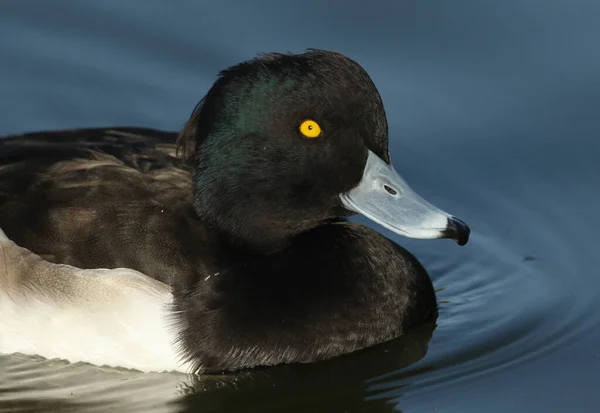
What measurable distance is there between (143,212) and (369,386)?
4.59 feet

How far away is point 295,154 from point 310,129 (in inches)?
5.8

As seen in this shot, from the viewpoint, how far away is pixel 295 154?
6754 mm

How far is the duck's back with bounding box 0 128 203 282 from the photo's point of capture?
6664 mm

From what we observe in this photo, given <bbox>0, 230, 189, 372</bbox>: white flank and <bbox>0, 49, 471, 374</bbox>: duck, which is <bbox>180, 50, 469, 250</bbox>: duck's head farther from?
<bbox>0, 230, 189, 372</bbox>: white flank

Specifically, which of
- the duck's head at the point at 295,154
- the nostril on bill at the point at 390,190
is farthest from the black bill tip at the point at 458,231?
the nostril on bill at the point at 390,190

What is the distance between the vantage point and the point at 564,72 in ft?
30.7

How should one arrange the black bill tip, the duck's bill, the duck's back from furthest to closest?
the duck's bill
the black bill tip
the duck's back

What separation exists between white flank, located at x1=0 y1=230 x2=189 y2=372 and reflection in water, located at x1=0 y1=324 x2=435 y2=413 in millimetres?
74

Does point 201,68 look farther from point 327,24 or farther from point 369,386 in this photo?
point 369,386

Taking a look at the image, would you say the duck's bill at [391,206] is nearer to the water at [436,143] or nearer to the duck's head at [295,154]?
the duck's head at [295,154]

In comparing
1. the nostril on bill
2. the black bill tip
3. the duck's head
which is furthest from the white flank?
the black bill tip

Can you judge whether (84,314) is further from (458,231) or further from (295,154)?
(458,231)

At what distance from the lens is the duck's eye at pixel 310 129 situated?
669 centimetres

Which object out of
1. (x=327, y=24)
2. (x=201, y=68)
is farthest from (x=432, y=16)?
(x=201, y=68)
